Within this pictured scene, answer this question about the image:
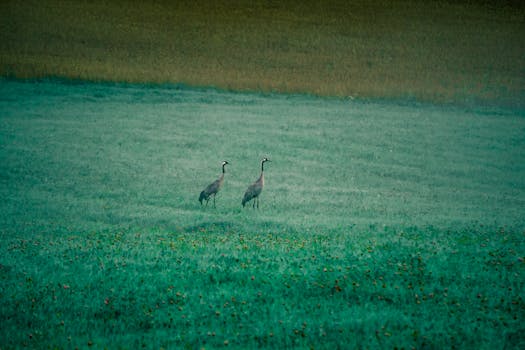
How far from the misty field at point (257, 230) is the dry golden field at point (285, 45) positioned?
8067mm

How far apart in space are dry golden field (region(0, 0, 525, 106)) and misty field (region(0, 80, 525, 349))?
26.5ft

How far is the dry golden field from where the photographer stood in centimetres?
4650

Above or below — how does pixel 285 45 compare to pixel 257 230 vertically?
above

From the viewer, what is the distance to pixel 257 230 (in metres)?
17.3

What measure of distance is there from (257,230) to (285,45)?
4241 centimetres

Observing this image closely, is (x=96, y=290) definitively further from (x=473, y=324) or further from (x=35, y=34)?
(x=35, y=34)

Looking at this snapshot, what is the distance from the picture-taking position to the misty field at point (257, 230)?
10.3m

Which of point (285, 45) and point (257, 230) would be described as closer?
point (257, 230)

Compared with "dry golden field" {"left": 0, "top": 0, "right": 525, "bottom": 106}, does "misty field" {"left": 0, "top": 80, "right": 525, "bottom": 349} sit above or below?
below

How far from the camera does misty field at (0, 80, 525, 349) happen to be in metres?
10.3

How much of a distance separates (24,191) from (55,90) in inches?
863

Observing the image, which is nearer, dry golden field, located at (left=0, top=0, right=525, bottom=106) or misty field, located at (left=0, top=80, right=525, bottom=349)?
misty field, located at (left=0, top=80, right=525, bottom=349)

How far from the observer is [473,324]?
10.2 meters

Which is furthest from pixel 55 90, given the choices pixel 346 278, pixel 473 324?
pixel 473 324
